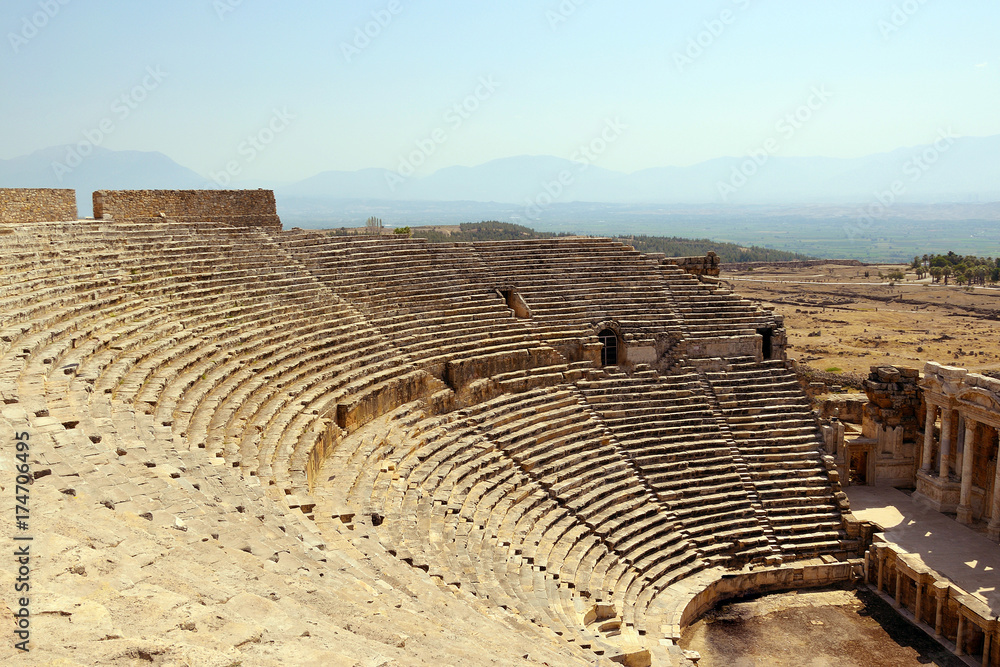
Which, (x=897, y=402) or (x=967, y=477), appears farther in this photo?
(x=897, y=402)

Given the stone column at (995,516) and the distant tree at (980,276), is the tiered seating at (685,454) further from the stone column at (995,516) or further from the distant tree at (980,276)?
the distant tree at (980,276)

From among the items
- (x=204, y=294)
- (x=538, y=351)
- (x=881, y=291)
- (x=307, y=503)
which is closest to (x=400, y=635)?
(x=307, y=503)

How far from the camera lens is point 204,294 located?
1670cm

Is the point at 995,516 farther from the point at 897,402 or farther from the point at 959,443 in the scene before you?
the point at 897,402

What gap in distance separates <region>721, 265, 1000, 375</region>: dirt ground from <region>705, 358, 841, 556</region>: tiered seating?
2198cm

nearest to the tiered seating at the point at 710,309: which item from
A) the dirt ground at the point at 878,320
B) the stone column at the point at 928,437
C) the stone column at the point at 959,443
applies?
the stone column at the point at 928,437

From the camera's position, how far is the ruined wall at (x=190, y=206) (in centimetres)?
2041

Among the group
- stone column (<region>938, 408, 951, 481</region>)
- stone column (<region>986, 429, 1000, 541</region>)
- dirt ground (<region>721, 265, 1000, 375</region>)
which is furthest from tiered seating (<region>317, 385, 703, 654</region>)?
dirt ground (<region>721, 265, 1000, 375</region>)

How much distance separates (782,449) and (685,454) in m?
2.97

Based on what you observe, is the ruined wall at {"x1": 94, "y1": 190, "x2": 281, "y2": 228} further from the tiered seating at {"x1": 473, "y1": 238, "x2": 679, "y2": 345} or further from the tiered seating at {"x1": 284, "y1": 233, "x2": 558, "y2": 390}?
the tiered seating at {"x1": 473, "y1": 238, "x2": 679, "y2": 345}

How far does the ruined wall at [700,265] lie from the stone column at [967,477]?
31.8 ft

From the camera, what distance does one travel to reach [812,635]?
15992mm

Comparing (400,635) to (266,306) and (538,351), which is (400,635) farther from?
(538,351)

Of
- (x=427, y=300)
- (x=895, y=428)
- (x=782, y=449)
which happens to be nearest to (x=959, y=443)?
(x=895, y=428)
